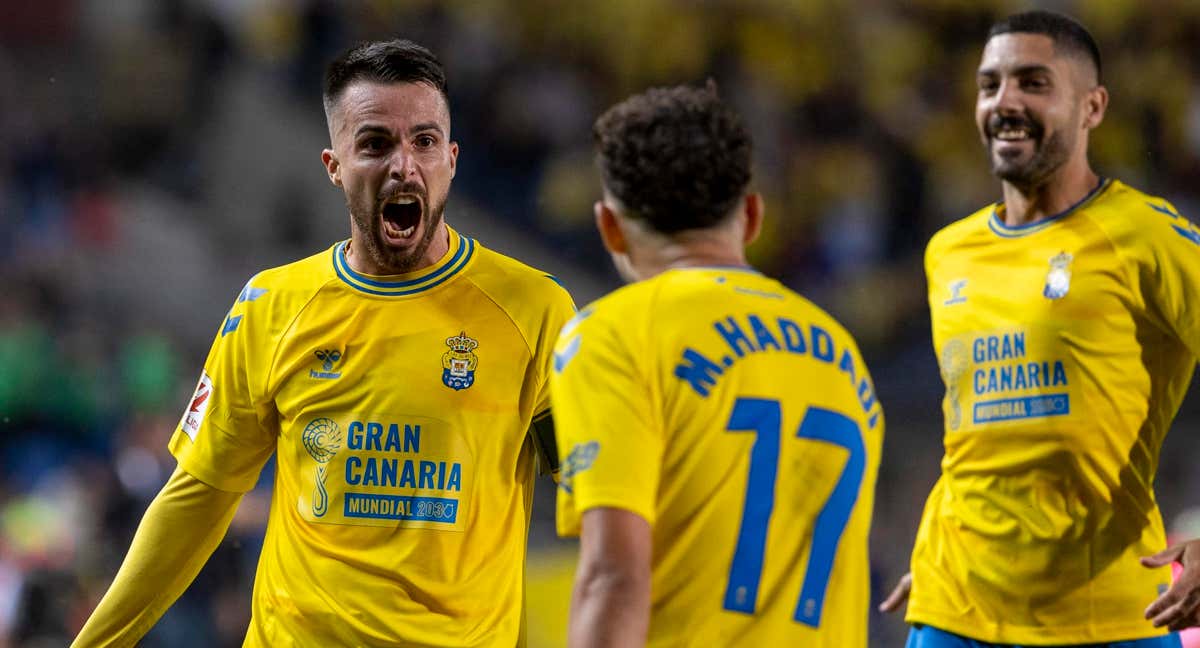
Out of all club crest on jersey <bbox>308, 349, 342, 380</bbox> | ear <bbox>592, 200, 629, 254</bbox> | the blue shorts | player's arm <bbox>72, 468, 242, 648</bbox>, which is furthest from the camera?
the blue shorts

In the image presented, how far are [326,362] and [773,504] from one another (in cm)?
152

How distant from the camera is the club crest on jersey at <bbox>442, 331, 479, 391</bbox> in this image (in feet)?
12.3

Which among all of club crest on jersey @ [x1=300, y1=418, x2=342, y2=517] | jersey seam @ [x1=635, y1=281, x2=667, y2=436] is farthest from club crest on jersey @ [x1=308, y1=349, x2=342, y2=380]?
jersey seam @ [x1=635, y1=281, x2=667, y2=436]

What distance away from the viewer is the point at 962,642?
4227 millimetres

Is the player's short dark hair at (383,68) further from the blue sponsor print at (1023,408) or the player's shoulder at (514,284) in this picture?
the blue sponsor print at (1023,408)

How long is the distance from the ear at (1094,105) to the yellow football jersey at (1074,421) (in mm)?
221

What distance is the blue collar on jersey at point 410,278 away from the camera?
384 centimetres

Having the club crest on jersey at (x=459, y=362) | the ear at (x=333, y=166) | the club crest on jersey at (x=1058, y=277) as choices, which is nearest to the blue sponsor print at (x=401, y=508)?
the club crest on jersey at (x=459, y=362)

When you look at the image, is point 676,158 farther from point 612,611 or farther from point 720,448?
point 612,611

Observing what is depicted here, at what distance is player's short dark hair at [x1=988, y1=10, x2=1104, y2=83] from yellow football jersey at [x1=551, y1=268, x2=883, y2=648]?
2.02m

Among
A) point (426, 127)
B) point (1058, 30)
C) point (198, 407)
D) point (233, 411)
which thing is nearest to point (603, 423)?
point (426, 127)

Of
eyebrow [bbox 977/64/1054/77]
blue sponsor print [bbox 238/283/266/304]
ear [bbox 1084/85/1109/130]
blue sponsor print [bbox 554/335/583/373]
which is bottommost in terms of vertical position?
blue sponsor print [bbox 554/335/583/373]

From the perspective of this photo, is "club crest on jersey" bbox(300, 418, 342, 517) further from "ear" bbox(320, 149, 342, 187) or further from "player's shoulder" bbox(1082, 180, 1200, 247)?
"player's shoulder" bbox(1082, 180, 1200, 247)

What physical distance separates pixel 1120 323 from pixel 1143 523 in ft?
1.83
